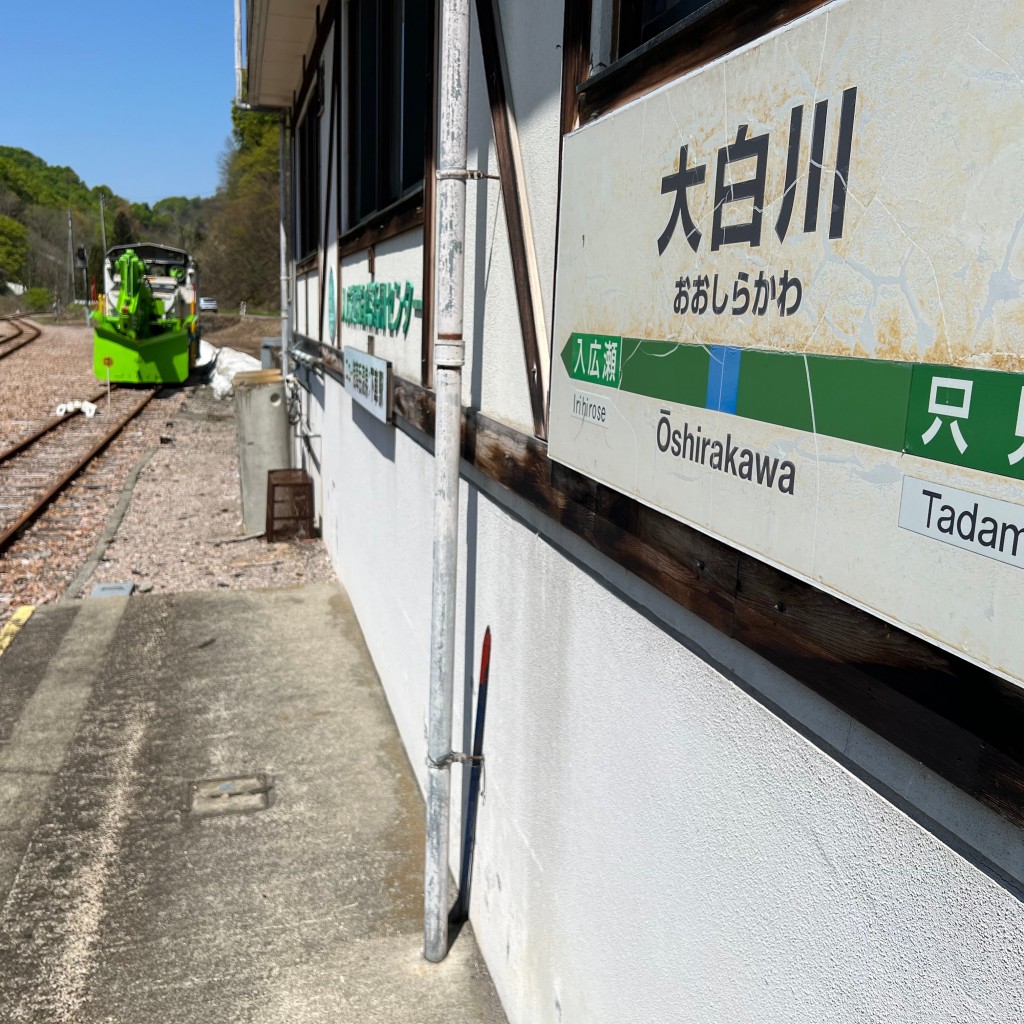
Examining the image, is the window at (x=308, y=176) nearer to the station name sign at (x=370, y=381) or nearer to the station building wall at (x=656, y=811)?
the station name sign at (x=370, y=381)

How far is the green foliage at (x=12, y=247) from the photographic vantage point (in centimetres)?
9269

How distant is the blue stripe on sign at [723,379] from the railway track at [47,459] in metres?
10.1

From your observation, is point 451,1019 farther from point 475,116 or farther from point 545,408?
point 475,116

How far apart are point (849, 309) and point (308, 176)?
37.7 ft

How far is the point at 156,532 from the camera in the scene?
11.1 meters

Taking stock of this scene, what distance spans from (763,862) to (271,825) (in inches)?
144

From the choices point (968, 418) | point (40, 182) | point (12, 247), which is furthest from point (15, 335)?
point (40, 182)

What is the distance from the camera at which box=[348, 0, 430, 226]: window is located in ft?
16.7

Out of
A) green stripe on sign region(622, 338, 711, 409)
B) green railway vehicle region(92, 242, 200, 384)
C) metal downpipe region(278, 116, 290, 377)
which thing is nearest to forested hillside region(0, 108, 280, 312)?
green railway vehicle region(92, 242, 200, 384)

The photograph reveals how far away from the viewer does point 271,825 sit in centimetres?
485

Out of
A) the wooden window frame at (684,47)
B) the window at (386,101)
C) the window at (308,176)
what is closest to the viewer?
the wooden window frame at (684,47)

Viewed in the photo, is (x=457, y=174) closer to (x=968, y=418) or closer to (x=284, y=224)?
(x=968, y=418)

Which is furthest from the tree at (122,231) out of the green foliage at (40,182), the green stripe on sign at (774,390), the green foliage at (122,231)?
the green stripe on sign at (774,390)

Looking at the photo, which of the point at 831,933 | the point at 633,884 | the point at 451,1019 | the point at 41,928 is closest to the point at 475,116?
the point at 633,884
